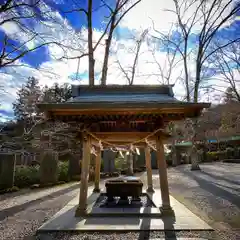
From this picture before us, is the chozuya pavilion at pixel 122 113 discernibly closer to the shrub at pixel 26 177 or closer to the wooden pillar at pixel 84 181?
the wooden pillar at pixel 84 181

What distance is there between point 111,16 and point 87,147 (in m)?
11.6

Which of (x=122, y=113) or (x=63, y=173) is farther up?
(x=122, y=113)

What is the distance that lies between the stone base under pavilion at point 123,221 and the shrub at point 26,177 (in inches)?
218

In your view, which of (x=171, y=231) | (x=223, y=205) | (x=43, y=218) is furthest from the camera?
(x=223, y=205)

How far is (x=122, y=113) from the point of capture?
466 cm

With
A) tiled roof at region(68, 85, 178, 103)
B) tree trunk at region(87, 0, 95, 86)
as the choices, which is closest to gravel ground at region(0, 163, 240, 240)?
tiled roof at region(68, 85, 178, 103)

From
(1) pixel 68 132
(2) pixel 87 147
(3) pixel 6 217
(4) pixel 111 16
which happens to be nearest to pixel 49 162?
(1) pixel 68 132

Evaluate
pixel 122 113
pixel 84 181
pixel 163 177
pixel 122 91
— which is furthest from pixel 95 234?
pixel 122 91

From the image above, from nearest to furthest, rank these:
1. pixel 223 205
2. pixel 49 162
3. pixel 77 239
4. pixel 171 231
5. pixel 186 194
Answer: pixel 77 239 < pixel 171 231 < pixel 223 205 < pixel 186 194 < pixel 49 162

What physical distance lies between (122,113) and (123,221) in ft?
8.21

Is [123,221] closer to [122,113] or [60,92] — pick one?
[122,113]

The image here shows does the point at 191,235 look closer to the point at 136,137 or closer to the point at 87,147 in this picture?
the point at 136,137

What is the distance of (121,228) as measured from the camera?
4.20m

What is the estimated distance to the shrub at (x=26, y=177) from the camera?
9.93 metres
